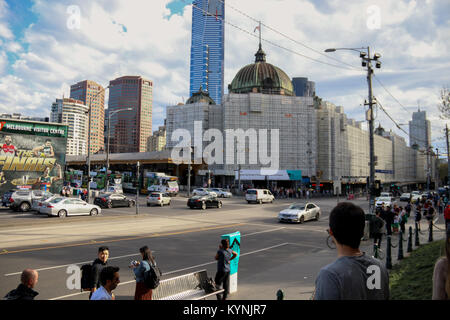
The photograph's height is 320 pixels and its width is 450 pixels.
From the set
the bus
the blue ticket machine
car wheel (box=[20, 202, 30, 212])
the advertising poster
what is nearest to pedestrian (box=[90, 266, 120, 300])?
the blue ticket machine

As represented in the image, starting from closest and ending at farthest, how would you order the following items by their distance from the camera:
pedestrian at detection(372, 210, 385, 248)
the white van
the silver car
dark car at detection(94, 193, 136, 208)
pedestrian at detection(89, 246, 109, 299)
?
pedestrian at detection(89, 246, 109, 299) < pedestrian at detection(372, 210, 385, 248) < the silver car < dark car at detection(94, 193, 136, 208) < the white van

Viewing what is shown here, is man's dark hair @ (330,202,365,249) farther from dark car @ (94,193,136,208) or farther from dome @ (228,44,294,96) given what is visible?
dome @ (228,44,294,96)

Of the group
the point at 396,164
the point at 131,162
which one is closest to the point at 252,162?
the point at 131,162

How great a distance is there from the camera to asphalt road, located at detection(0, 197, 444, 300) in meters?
8.38

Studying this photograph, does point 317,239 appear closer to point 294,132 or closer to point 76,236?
point 76,236

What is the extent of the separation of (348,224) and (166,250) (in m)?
11.3

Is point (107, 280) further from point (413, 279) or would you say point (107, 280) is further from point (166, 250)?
point (166, 250)

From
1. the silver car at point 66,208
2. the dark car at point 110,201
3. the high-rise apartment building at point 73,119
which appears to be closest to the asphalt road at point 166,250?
the silver car at point 66,208

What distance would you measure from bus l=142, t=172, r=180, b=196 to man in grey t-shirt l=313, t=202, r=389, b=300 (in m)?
44.6

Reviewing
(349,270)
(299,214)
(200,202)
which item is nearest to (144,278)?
(349,270)

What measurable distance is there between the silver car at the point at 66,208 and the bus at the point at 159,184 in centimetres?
2219

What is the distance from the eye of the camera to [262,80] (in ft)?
251

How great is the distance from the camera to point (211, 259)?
38.0 ft
